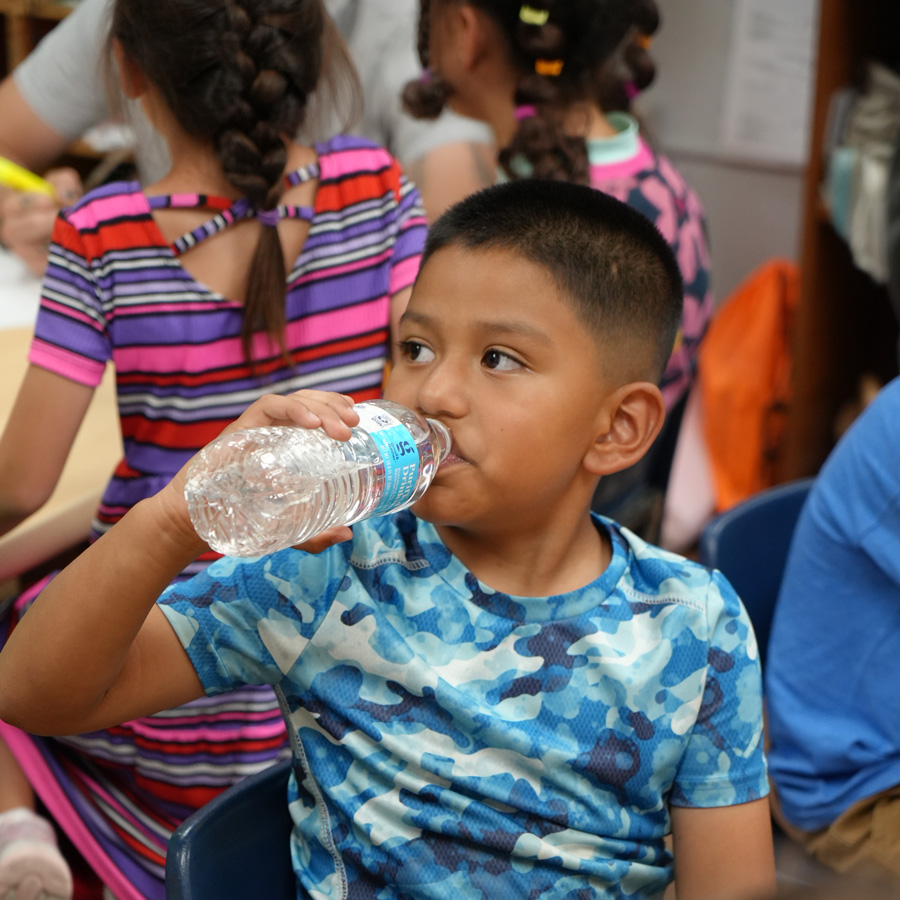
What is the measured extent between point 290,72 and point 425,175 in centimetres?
72

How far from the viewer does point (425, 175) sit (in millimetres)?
1974

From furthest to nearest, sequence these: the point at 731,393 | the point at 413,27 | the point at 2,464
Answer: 1. the point at 731,393
2. the point at 413,27
3. the point at 2,464

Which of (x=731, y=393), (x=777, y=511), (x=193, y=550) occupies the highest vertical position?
(x=193, y=550)

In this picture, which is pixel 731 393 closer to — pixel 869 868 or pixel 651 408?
pixel 651 408

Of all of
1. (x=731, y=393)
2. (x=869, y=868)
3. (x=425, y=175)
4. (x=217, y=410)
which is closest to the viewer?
(x=869, y=868)

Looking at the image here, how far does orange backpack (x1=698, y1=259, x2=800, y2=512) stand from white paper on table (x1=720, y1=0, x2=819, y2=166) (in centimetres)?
55

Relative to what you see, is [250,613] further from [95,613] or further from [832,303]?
[832,303]

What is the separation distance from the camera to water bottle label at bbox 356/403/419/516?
2.74ft

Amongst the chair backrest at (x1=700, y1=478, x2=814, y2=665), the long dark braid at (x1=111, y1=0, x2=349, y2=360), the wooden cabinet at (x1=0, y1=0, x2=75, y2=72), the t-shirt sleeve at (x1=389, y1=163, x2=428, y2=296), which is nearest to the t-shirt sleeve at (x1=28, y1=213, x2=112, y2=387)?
the long dark braid at (x1=111, y1=0, x2=349, y2=360)

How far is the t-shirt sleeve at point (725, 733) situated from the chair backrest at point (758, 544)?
377 mm

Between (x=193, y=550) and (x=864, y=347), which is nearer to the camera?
(x=193, y=550)

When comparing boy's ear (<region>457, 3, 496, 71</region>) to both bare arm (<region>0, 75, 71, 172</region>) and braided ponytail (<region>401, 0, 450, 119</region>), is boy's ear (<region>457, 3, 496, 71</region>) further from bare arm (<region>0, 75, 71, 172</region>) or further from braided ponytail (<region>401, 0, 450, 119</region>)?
bare arm (<region>0, 75, 71, 172</region>)

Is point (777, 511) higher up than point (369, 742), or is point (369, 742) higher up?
point (369, 742)

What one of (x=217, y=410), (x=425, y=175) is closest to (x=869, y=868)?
(x=217, y=410)
